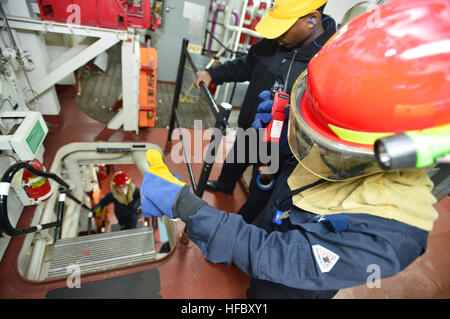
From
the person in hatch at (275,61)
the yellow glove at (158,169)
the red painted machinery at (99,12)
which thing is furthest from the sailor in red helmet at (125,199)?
→ the yellow glove at (158,169)

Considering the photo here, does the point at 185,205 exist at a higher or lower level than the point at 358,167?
lower

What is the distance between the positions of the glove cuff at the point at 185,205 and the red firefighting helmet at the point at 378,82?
55 centimetres

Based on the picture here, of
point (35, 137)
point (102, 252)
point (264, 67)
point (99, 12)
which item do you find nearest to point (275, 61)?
point (264, 67)

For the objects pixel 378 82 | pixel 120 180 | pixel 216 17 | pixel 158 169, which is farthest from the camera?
pixel 216 17

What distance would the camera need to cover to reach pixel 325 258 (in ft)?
2.43

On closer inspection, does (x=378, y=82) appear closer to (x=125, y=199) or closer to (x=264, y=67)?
(x=264, y=67)

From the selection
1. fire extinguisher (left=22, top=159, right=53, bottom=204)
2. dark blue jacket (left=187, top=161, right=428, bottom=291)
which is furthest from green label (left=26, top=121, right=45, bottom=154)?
dark blue jacket (left=187, top=161, right=428, bottom=291)

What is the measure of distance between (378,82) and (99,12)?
2.63 m

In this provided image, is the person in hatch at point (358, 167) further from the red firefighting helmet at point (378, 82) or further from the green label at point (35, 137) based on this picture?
the green label at point (35, 137)
